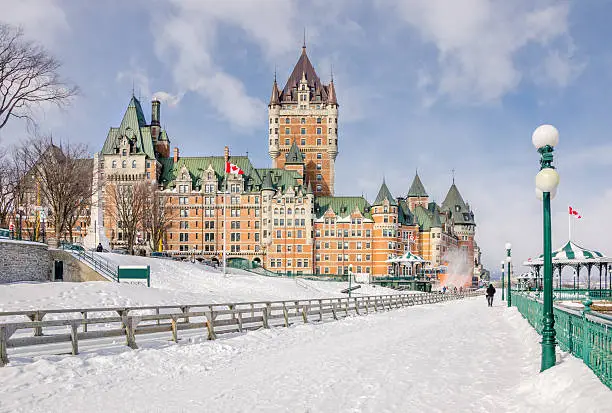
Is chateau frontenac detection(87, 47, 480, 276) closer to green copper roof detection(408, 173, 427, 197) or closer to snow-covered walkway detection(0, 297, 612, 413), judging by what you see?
green copper roof detection(408, 173, 427, 197)

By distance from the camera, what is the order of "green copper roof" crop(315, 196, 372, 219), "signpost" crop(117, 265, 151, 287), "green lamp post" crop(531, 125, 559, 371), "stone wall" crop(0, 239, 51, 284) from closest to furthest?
1. "green lamp post" crop(531, 125, 559, 371)
2. "stone wall" crop(0, 239, 51, 284)
3. "signpost" crop(117, 265, 151, 287)
4. "green copper roof" crop(315, 196, 372, 219)

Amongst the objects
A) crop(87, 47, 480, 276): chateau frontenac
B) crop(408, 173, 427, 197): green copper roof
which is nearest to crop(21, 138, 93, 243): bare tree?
crop(87, 47, 480, 276): chateau frontenac

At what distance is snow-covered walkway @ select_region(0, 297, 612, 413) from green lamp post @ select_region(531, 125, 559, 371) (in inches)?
24.8

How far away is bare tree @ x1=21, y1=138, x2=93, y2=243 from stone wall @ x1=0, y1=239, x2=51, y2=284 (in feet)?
32.4

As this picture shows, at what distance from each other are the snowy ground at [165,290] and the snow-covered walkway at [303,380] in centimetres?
1524

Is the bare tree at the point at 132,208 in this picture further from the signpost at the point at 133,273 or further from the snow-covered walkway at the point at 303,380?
the snow-covered walkway at the point at 303,380

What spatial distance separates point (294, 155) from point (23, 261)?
267 ft

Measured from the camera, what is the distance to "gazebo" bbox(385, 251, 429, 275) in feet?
286

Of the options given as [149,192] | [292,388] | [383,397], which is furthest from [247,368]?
[149,192]

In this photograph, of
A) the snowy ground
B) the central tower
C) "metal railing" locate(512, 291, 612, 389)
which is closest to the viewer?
"metal railing" locate(512, 291, 612, 389)

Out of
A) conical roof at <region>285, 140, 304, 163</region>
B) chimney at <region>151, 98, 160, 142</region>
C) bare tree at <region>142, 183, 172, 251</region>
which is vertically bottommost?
bare tree at <region>142, 183, 172, 251</region>

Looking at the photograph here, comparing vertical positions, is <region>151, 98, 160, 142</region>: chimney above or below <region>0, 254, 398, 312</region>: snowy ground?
above

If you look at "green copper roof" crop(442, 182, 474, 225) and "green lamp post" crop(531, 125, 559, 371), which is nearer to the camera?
"green lamp post" crop(531, 125, 559, 371)

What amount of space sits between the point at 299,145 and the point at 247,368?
370ft
